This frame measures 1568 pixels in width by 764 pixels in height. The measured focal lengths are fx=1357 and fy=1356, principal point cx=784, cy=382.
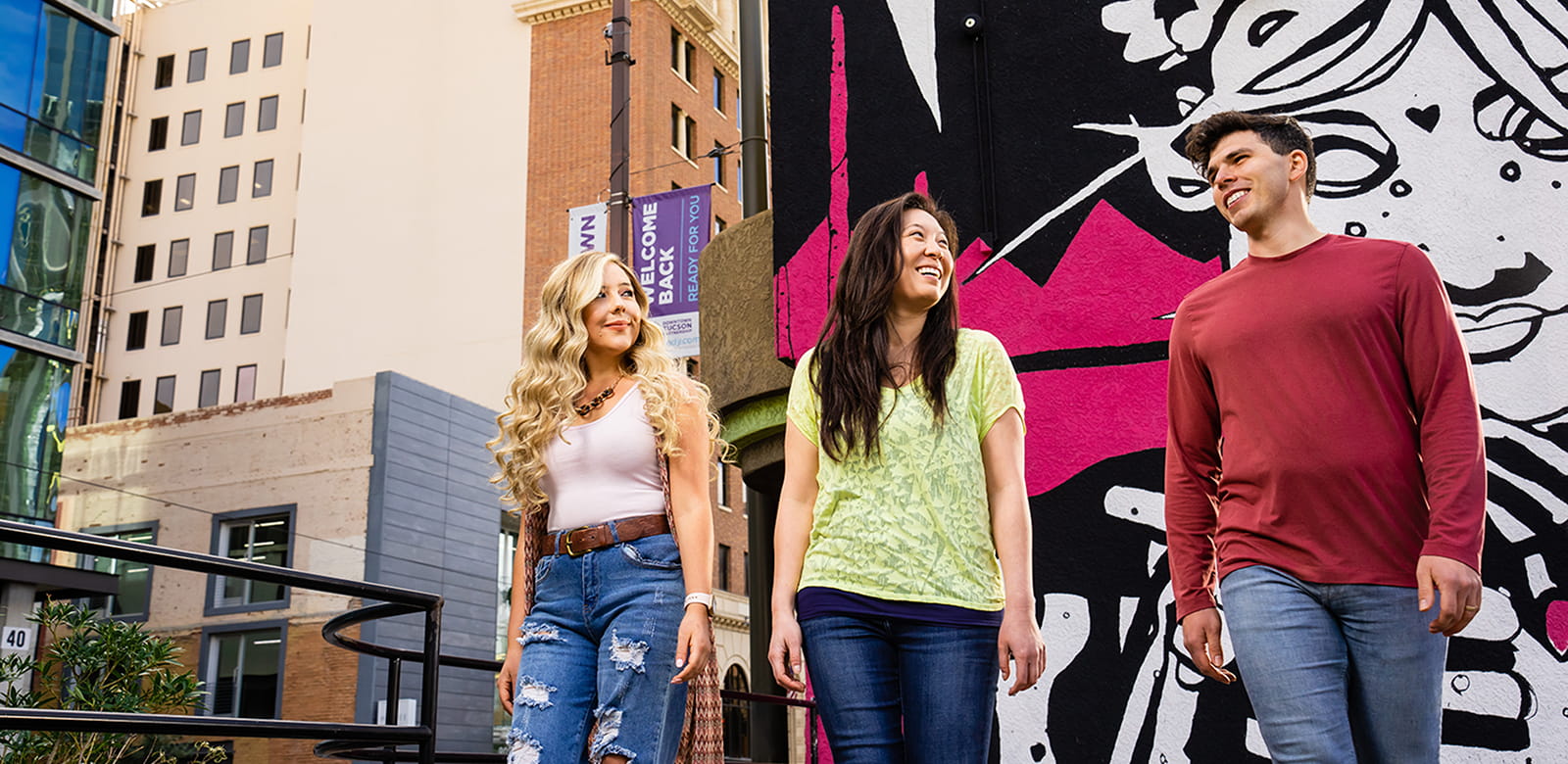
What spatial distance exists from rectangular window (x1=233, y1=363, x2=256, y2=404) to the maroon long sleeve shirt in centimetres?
4409

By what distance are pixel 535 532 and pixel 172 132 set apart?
163ft

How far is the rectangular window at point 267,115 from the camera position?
46.2m

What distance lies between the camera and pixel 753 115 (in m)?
10.9

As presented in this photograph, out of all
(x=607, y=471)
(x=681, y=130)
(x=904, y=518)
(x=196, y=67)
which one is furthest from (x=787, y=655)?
(x=196, y=67)

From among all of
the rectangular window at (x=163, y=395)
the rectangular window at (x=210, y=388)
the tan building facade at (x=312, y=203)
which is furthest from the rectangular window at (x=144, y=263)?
the rectangular window at (x=210, y=388)

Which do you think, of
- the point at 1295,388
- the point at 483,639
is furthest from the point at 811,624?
the point at 483,639

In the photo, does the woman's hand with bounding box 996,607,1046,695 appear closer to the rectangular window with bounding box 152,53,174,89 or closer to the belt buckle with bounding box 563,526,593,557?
the belt buckle with bounding box 563,526,593,557

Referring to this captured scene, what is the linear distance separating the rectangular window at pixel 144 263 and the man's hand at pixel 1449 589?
1955 inches

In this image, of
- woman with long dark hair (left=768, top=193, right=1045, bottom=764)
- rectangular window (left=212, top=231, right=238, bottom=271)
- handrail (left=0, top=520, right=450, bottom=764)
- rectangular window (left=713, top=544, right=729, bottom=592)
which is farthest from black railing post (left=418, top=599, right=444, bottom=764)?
rectangular window (left=212, top=231, right=238, bottom=271)

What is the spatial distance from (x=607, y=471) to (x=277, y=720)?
1.03 metres

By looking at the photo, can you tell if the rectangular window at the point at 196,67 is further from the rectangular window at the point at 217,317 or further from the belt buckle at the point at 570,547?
the belt buckle at the point at 570,547

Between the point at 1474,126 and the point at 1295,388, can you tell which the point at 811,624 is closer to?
the point at 1295,388

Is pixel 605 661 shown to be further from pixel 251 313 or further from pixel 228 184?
pixel 228 184

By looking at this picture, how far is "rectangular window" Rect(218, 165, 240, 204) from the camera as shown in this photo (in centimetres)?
4606
